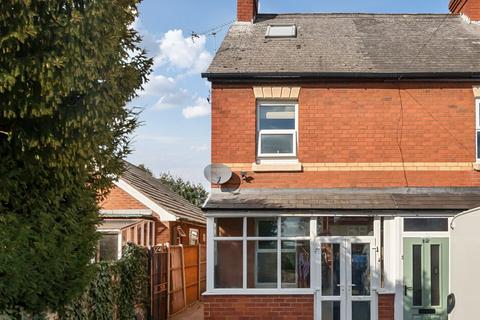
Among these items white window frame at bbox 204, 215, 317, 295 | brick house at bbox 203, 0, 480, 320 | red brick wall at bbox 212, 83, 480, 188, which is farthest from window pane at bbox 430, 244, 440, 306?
white window frame at bbox 204, 215, 317, 295

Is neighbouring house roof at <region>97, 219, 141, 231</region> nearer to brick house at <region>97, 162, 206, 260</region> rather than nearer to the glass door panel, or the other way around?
brick house at <region>97, 162, 206, 260</region>

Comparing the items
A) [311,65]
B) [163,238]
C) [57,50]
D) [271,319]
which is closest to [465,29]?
[311,65]

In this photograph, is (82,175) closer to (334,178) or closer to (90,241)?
(90,241)

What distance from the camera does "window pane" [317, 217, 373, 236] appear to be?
14297 mm

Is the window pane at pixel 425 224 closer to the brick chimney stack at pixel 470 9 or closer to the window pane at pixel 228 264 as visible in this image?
the window pane at pixel 228 264

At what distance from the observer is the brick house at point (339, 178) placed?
14.0 meters

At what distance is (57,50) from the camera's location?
5.93m

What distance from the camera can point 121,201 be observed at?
2030 cm

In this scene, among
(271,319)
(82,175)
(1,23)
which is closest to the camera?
(1,23)

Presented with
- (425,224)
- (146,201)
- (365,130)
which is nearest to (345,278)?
Answer: (425,224)

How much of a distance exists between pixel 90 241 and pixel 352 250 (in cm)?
761

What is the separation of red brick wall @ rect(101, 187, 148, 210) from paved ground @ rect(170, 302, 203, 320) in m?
3.53

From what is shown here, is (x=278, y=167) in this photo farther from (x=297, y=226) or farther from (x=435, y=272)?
(x=435, y=272)

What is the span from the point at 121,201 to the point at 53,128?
14.2 m
